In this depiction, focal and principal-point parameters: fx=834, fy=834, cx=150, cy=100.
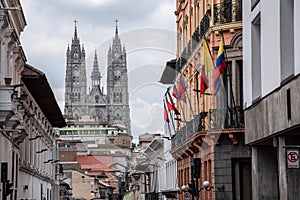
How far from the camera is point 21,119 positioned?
3250 centimetres

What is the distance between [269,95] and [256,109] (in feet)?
6.35

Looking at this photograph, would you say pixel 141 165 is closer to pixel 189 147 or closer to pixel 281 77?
pixel 189 147

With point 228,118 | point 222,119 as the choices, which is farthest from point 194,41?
point 228,118

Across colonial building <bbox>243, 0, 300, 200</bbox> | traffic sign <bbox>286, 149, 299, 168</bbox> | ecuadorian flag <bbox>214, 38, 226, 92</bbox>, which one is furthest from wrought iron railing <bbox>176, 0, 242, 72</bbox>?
traffic sign <bbox>286, 149, 299, 168</bbox>

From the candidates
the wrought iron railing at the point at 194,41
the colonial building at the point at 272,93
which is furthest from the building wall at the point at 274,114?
the wrought iron railing at the point at 194,41

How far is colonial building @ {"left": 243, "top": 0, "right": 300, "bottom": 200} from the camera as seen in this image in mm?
20328

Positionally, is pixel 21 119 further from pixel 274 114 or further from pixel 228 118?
pixel 274 114

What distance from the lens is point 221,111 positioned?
112 feet

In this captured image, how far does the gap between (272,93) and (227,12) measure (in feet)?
41.1

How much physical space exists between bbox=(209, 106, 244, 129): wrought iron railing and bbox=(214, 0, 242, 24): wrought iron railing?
367cm

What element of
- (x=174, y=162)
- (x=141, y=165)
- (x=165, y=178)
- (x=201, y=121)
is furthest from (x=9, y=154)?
(x=141, y=165)

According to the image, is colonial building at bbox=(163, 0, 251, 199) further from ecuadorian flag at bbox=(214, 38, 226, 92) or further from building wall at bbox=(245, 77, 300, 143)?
building wall at bbox=(245, 77, 300, 143)

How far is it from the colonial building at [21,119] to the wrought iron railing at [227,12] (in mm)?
8299

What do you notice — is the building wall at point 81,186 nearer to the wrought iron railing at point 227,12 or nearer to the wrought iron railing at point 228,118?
the wrought iron railing at point 228,118
